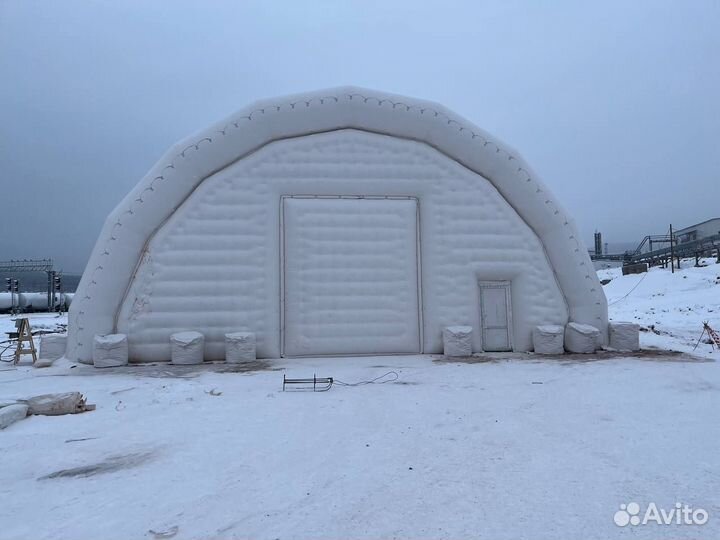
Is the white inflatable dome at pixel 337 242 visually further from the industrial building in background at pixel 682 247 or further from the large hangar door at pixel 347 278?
the industrial building in background at pixel 682 247

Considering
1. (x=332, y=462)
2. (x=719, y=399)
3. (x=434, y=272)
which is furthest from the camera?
(x=434, y=272)

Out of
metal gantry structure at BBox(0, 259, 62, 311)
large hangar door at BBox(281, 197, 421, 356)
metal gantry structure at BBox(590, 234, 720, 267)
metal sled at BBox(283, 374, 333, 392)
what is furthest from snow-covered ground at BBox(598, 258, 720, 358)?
metal gantry structure at BBox(0, 259, 62, 311)

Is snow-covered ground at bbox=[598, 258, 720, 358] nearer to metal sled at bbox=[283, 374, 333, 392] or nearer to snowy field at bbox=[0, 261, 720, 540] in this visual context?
snowy field at bbox=[0, 261, 720, 540]

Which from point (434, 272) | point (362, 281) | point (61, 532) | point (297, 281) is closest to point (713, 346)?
point (434, 272)

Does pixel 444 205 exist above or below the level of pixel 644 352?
above

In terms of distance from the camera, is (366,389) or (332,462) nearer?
(332,462)

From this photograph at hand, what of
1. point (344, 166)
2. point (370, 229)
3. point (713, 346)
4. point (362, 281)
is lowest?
point (713, 346)

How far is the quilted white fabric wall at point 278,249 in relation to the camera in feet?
29.9

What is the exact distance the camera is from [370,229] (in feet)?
32.2

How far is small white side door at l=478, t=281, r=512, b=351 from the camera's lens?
991cm

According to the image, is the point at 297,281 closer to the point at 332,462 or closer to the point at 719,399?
the point at 332,462

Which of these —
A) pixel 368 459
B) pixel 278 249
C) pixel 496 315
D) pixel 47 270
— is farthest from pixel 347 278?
pixel 47 270

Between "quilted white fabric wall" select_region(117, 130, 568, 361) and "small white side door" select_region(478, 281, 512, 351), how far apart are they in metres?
0.18

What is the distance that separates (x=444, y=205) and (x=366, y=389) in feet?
17.4
